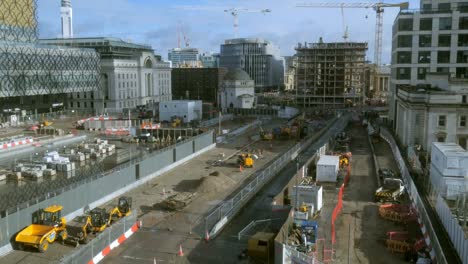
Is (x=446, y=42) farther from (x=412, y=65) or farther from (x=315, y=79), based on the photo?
(x=315, y=79)

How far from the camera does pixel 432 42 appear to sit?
61812 millimetres

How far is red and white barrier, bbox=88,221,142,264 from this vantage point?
2173 cm

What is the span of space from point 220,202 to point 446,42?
145 feet

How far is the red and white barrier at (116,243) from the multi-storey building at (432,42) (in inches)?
1780

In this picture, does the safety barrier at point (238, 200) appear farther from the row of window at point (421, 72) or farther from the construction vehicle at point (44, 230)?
the row of window at point (421, 72)

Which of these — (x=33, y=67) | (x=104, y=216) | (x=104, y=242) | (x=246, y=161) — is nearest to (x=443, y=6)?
(x=246, y=161)

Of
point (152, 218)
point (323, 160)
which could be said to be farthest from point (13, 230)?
point (323, 160)

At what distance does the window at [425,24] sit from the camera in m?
61.2

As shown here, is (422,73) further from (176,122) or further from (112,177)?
(112,177)

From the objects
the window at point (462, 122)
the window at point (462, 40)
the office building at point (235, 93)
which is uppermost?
the window at point (462, 40)

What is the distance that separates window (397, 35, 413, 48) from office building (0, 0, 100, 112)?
59284 mm

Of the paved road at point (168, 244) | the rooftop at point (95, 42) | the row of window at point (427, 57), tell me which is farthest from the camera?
the rooftop at point (95, 42)

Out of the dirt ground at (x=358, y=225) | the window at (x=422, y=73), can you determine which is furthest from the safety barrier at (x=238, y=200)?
the window at (x=422, y=73)

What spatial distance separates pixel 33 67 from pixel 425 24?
63.2 m
